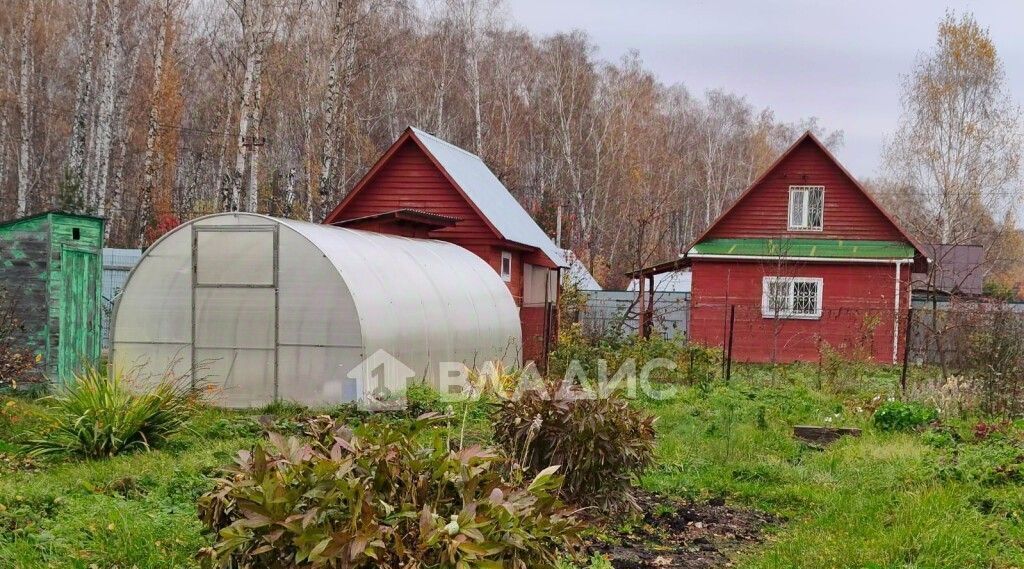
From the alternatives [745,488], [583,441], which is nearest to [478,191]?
[745,488]

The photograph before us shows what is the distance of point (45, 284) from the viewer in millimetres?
12898

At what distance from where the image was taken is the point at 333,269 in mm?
11656

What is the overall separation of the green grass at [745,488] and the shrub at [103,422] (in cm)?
19

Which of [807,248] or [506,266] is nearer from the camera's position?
[506,266]

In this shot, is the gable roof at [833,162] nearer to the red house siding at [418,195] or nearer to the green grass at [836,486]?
the red house siding at [418,195]

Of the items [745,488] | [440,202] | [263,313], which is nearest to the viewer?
[745,488]

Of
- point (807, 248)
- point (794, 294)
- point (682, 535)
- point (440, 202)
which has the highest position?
point (440, 202)

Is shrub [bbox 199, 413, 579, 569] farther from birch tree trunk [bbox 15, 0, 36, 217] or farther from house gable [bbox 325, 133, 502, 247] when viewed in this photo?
birch tree trunk [bbox 15, 0, 36, 217]

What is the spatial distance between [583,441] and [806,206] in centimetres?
1922

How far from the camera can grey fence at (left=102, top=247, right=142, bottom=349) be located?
779 inches

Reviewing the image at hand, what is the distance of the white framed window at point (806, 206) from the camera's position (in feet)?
78.7

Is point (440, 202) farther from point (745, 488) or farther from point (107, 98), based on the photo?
point (745, 488)

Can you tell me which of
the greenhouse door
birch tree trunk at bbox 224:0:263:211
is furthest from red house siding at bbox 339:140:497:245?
the greenhouse door

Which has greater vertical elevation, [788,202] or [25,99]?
[25,99]
